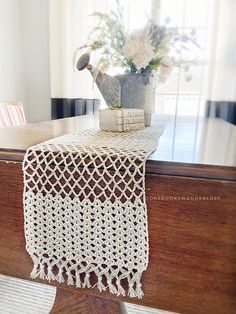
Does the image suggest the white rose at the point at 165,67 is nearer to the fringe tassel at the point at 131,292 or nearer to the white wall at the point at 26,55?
the fringe tassel at the point at 131,292

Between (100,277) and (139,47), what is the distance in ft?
1.76

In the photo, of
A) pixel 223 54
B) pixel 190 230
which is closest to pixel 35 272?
pixel 190 230

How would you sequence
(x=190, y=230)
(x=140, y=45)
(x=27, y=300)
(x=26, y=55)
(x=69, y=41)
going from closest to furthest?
(x=190, y=230)
(x=140, y=45)
(x=27, y=300)
(x=69, y=41)
(x=26, y=55)

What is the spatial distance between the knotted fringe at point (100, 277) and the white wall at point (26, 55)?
2042 millimetres

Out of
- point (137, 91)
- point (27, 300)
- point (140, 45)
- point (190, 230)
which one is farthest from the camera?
point (27, 300)

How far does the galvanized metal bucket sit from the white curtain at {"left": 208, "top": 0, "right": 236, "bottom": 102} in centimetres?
127

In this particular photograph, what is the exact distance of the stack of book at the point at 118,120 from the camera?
28.7 inches

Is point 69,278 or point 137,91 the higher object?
point 137,91

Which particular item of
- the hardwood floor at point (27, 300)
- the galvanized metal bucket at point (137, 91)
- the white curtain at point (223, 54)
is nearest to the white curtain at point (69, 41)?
the white curtain at point (223, 54)

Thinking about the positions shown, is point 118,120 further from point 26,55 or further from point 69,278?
point 26,55

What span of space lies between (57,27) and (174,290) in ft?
7.32

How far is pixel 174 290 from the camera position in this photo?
1.49 feet

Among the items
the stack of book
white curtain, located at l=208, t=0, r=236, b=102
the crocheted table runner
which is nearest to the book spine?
the stack of book

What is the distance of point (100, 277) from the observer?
0.47 meters
